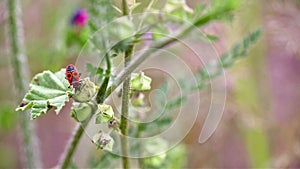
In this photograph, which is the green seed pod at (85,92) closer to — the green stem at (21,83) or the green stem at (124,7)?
the green stem at (124,7)

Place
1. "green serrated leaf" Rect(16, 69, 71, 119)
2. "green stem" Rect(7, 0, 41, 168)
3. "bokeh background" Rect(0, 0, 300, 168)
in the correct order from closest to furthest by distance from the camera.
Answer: "green serrated leaf" Rect(16, 69, 71, 119) < "green stem" Rect(7, 0, 41, 168) < "bokeh background" Rect(0, 0, 300, 168)

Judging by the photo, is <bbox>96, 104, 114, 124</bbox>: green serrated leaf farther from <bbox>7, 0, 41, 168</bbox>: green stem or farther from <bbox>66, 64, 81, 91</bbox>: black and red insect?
<bbox>7, 0, 41, 168</bbox>: green stem

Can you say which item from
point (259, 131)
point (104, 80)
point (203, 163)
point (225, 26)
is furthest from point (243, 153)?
point (104, 80)

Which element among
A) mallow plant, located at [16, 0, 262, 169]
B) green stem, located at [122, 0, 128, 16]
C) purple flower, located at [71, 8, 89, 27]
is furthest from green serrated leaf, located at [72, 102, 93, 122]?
purple flower, located at [71, 8, 89, 27]

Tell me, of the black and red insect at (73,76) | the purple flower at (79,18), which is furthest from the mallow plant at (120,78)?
the purple flower at (79,18)

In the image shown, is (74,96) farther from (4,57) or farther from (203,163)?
(203,163)

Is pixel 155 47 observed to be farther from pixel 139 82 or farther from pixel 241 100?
pixel 241 100

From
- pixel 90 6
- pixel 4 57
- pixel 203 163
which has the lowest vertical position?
pixel 203 163

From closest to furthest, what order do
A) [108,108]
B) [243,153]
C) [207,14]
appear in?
[108,108] → [207,14] → [243,153]
